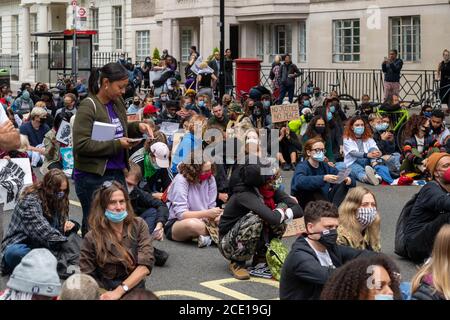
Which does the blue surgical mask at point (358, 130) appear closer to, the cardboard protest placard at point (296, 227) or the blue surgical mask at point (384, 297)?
A: the cardboard protest placard at point (296, 227)

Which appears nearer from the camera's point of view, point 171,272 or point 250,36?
point 171,272

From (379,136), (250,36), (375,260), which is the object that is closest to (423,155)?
(379,136)

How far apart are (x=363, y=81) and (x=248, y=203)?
76.1 ft

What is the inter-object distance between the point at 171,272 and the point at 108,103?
6.76 feet

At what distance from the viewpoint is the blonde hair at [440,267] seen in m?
5.98

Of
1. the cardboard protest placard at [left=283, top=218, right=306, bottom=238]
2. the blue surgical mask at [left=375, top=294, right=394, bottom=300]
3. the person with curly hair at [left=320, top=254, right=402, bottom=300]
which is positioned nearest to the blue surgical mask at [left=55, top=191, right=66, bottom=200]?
the cardboard protest placard at [left=283, top=218, right=306, bottom=238]

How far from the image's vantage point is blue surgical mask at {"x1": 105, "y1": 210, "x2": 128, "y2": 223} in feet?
24.3

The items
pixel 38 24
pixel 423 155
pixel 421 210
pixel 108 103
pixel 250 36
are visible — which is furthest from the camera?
pixel 38 24

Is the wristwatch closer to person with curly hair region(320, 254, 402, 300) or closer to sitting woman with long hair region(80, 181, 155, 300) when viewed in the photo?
sitting woman with long hair region(80, 181, 155, 300)

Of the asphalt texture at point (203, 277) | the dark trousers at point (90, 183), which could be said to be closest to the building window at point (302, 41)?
the asphalt texture at point (203, 277)

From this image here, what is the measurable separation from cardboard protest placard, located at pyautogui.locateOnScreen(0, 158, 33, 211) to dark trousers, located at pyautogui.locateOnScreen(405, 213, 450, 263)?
12.5 feet

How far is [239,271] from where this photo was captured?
9.16 metres
